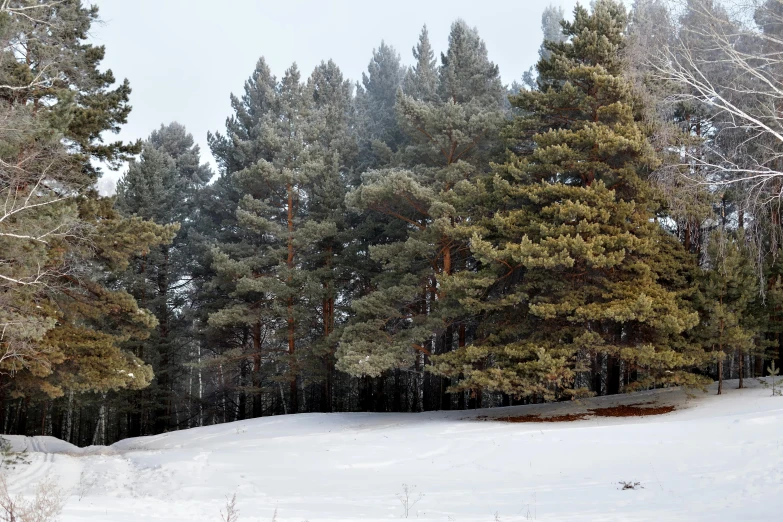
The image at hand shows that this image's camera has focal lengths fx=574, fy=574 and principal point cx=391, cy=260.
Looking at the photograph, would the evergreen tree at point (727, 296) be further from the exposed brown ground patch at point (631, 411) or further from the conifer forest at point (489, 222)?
the exposed brown ground patch at point (631, 411)

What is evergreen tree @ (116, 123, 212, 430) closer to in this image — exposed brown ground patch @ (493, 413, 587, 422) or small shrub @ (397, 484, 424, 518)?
exposed brown ground patch @ (493, 413, 587, 422)

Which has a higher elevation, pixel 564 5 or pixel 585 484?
pixel 564 5

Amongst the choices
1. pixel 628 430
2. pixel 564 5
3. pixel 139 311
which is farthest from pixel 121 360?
pixel 564 5

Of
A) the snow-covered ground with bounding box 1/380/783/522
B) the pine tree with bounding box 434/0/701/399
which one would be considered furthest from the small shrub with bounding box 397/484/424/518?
the pine tree with bounding box 434/0/701/399

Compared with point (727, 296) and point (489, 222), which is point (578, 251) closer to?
point (489, 222)

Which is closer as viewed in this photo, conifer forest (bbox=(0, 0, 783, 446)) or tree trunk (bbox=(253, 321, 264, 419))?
conifer forest (bbox=(0, 0, 783, 446))

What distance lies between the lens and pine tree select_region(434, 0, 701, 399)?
12.9 meters

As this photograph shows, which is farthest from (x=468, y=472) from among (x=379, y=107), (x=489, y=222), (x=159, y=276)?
(x=379, y=107)

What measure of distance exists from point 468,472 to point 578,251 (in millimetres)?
5894

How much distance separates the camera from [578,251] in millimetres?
12805

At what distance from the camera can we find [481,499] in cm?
742

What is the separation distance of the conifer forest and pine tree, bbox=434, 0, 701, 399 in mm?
66

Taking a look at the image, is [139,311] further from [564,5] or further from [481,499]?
[564,5]

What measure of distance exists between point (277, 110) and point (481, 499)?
2049cm
